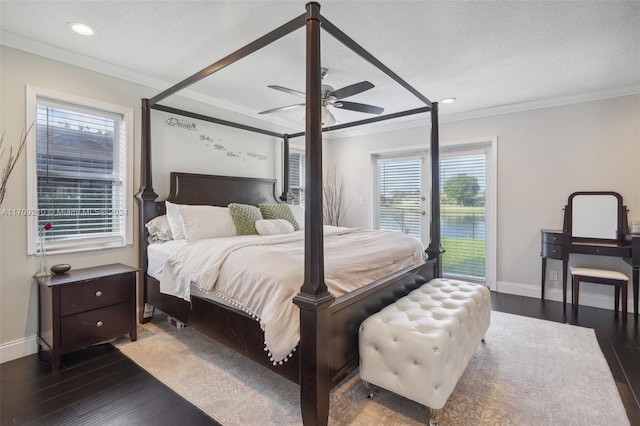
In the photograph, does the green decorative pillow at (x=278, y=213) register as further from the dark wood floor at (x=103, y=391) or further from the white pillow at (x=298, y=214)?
the dark wood floor at (x=103, y=391)

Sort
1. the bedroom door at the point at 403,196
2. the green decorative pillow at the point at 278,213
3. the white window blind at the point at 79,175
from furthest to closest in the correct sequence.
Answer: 1. the bedroom door at the point at 403,196
2. the green decorative pillow at the point at 278,213
3. the white window blind at the point at 79,175

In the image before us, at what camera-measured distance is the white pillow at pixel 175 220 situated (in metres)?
3.02

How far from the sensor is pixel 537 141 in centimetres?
393

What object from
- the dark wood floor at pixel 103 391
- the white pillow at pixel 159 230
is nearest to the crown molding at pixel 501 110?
the dark wood floor at pixel 103 391

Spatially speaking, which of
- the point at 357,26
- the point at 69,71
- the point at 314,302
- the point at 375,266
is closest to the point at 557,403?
the point at 375,266

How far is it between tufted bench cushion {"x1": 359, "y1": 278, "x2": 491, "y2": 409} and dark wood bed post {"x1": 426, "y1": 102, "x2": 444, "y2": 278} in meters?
0.84

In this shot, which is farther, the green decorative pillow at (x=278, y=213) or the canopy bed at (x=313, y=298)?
the green decorative pillow at (x=278, y=213)

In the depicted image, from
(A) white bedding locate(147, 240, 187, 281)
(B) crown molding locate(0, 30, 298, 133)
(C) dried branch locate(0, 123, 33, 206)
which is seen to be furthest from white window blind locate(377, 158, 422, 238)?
(C) dried branch locate(0, 123, 33, 206)

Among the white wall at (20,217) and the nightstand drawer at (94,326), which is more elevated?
the white wall at (20,217)

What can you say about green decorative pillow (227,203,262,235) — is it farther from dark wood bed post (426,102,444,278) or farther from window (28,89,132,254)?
dark wood bed post (426,102,444,278)

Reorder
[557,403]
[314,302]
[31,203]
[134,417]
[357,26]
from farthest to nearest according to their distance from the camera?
[31,203] < [357,26] < [557,403] < [134,417] < [314,302]

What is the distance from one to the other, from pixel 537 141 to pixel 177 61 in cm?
432

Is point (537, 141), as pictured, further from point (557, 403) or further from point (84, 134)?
point (84, 134)

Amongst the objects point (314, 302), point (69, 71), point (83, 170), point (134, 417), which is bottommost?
point (134, 417)
